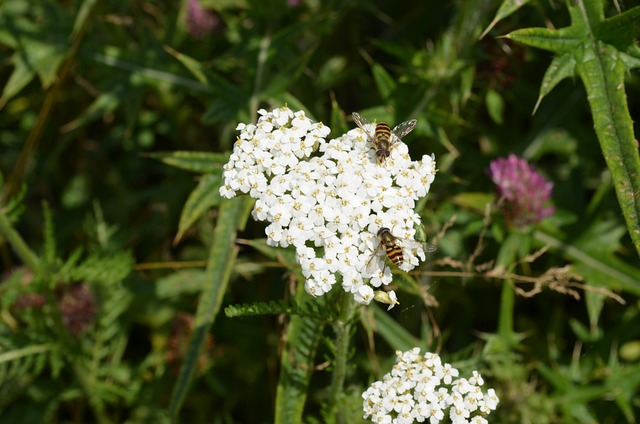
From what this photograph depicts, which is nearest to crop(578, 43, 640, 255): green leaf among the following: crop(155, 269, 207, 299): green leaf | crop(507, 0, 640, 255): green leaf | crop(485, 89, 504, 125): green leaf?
crop(507, 0, 640, 255): green leaf

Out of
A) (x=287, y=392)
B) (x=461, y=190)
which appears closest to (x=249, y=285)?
(x=461, y=190)

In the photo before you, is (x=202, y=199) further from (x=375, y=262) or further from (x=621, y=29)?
(x=621, y=29)

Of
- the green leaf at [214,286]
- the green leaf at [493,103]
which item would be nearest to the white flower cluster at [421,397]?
the green leaf at [214,286]

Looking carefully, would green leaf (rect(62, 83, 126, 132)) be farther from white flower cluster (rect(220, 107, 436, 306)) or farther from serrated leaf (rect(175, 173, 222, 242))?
white flower cluster (rect(220, 107, 436, 306))

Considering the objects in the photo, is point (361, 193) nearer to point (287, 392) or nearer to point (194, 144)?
point (287, 392)

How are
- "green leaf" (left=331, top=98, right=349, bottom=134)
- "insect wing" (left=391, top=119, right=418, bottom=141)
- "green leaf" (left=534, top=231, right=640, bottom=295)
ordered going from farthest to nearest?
"green leaf" (left=534, top=231, right=640, bottom=295), "green leaf" (left=331, top=98, right=349, bottom=134), "insect wing" (left=391, top=119, right=418, bottom=141)

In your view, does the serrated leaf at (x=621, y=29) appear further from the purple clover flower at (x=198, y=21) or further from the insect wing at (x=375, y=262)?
the purple clover flower at (x=198, y=21)
